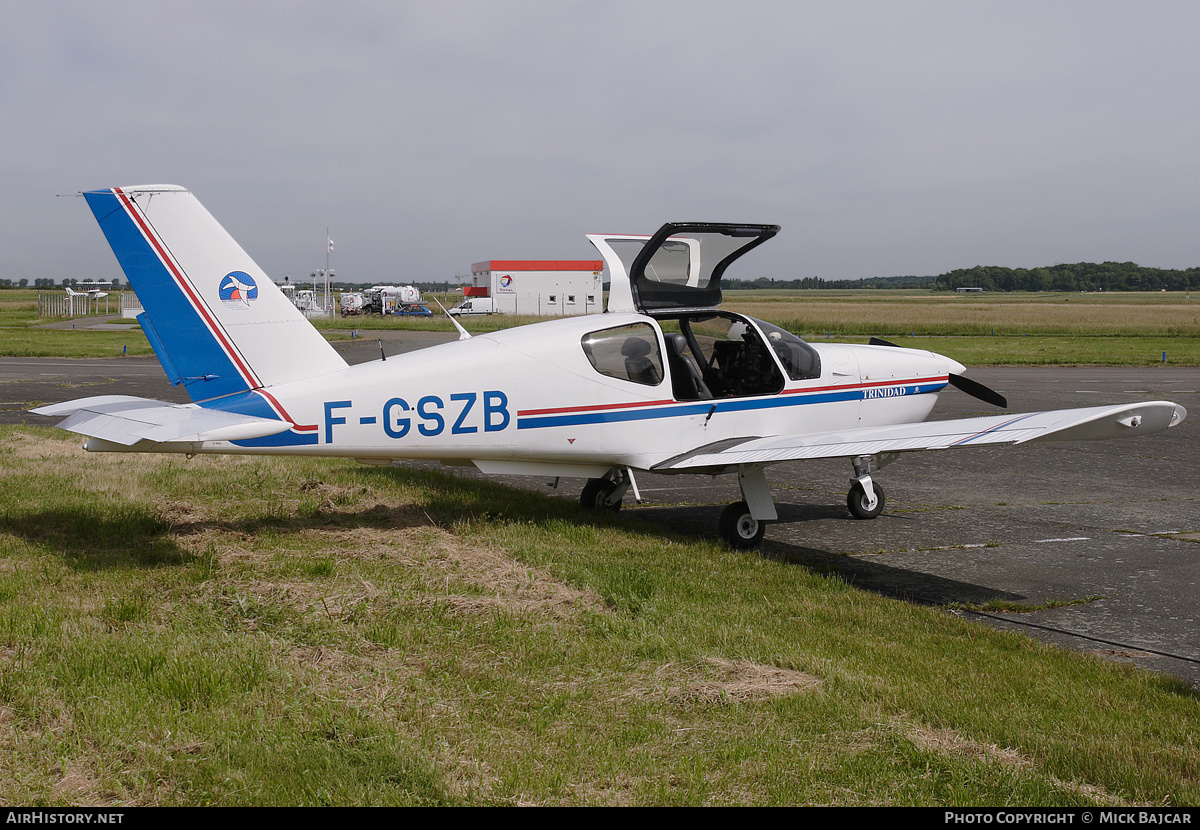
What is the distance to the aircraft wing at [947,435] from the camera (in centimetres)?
582

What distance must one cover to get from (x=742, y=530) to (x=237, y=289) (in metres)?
4.74

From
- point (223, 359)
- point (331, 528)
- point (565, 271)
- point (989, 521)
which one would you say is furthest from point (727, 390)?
point (565, 271)

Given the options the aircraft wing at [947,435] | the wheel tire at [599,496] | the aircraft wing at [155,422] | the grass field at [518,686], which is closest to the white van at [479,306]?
the wheel tire at [599,496]

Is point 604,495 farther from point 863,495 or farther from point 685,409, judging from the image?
point 863,495

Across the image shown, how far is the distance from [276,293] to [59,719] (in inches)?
161

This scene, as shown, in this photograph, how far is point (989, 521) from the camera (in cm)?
916

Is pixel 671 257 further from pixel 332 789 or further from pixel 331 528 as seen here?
pixel 332 789

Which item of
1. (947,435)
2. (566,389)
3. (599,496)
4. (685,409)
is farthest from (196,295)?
(947,435)

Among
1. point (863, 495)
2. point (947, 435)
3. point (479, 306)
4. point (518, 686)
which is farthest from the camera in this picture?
point (479, 306)

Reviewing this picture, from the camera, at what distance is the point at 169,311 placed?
280 inches

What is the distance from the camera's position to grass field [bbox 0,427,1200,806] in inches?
146

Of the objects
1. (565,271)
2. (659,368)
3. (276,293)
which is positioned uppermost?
(565,271)

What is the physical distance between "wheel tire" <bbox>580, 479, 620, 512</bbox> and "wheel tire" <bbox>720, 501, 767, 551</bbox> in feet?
5.56

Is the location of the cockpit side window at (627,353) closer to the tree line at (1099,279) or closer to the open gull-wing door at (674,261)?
the open gull-wing door at (674,261)
